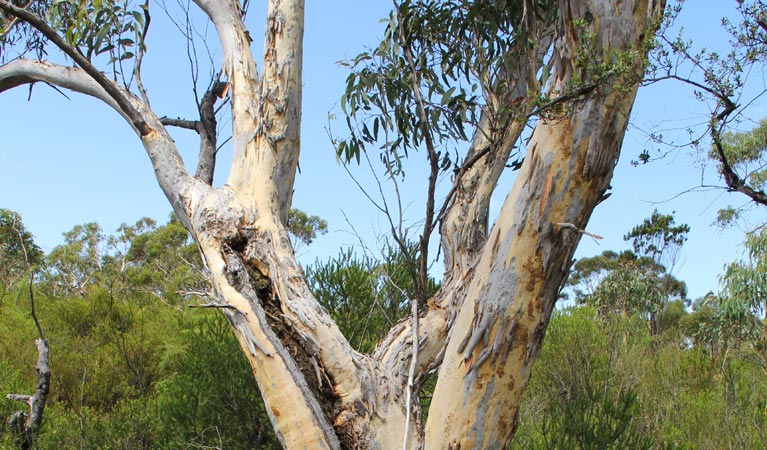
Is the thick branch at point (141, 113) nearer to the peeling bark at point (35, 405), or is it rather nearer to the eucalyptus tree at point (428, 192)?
the eucalyptus tree at point (428, 192)

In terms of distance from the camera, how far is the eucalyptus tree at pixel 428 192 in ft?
9.35

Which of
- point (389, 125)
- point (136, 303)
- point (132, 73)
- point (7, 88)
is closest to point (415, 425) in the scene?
point (389, 125)

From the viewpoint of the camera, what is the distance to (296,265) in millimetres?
3686

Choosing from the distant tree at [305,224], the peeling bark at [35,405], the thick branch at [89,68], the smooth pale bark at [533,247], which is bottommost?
the peeling bark at [35,405]

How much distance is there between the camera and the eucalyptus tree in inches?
112

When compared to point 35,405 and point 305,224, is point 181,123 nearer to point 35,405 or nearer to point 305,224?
point 35,405

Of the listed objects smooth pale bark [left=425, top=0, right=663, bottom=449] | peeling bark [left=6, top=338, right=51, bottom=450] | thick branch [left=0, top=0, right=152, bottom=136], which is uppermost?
thick branch [left=0, top=0, right=152, bottom=136]

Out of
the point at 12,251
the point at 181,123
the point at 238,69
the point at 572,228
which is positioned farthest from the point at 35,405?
the point at 12,251

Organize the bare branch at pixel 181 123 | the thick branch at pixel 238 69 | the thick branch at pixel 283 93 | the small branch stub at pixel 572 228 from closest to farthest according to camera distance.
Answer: the small branch stub at pixel 572 228 < the thick branch at pixel 283 93 < the thick branch at pixel 238 69 < the bare branch at pixel 181 123

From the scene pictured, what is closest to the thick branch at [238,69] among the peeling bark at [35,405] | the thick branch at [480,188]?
the thick branch at [480,188]

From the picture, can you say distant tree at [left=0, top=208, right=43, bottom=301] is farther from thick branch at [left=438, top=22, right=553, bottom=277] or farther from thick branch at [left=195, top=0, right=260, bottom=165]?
thick branch at [left=438, top=22, right=553, bottom=277]

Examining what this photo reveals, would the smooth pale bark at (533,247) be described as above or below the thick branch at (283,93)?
below

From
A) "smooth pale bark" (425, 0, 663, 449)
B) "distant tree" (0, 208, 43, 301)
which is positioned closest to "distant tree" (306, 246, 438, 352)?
"smooth pale bark" (425, 0, 663, 449)

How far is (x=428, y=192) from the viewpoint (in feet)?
11.9
